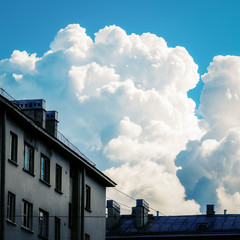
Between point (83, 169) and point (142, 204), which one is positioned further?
point (142, 204)

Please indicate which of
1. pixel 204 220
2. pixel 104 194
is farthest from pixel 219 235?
pixel 104 194

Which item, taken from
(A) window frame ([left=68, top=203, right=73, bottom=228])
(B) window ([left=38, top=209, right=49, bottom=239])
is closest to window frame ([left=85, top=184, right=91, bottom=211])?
(A) window frame ([left=68, top=203, right=73, bottom=228])

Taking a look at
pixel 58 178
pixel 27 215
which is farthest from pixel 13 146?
pixel 58 178

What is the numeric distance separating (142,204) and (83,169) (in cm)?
2593

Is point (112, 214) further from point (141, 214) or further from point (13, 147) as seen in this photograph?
point (13, 147)

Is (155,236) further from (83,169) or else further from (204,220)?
(83,169)

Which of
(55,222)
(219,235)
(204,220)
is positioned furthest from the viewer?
(204,220)

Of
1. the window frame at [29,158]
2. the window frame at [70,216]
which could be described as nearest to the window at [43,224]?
the window frame at [29,158]

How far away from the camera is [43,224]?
41844 millimetres

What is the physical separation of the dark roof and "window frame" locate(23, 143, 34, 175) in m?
32.3

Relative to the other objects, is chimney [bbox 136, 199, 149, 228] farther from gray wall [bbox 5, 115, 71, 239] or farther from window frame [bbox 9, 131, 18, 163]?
window frame [bbox 9, 131, 18, 163]

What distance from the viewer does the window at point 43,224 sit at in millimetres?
41312

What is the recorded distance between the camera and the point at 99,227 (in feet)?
171

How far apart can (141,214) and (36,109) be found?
32.0m
